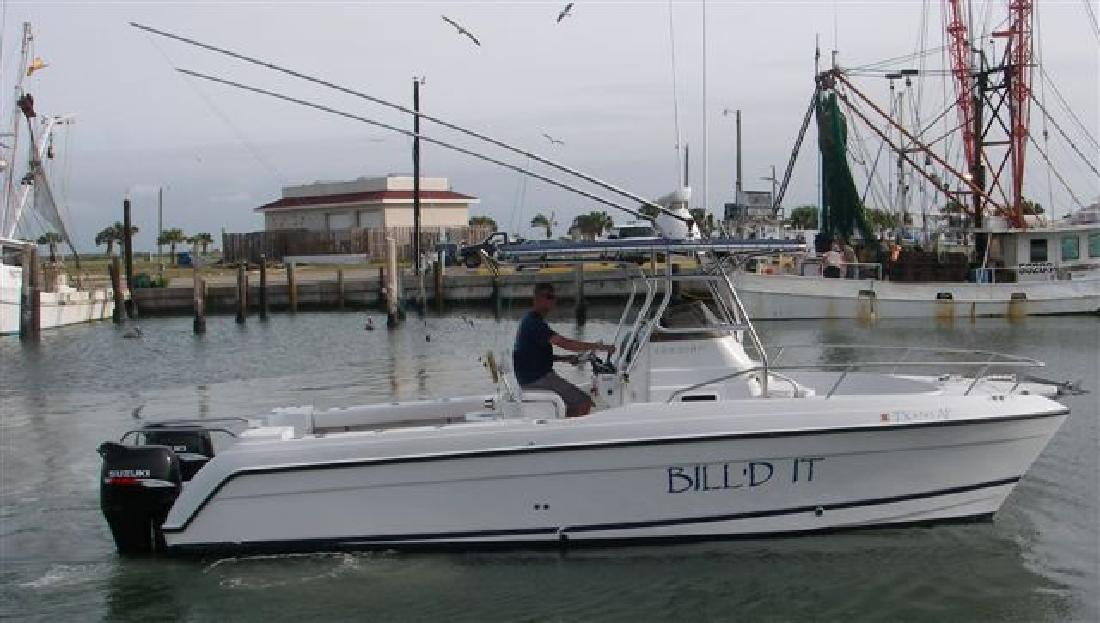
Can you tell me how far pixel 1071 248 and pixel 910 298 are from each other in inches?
227

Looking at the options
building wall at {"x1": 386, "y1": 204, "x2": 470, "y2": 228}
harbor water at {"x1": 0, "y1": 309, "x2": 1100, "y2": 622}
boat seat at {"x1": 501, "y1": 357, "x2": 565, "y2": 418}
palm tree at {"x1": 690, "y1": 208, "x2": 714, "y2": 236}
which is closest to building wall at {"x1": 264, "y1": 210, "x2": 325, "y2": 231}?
building wall at {"x1": 386, "y1": 204, "x2": 470, "y2": 228}

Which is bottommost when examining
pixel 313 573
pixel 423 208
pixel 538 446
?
pixel 313 573

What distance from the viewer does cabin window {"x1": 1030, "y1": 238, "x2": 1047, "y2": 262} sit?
126 feet

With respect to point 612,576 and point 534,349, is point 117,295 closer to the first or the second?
point 534,349

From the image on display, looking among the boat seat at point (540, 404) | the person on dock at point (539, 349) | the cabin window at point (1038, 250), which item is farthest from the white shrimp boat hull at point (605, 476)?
the cabin window at point (1038, 250)

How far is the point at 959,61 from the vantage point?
39.3 metres

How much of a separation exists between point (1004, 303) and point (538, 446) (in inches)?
1248

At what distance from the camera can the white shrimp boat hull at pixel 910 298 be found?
122ft

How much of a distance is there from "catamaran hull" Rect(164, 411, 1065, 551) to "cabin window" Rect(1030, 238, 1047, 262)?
3143 cm

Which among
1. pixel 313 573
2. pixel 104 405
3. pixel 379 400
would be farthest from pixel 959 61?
pixel 313 573

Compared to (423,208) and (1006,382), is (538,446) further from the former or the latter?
(423,208)

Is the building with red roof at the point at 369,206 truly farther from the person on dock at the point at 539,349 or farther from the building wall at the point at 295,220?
the person on dock at the point at 539,349

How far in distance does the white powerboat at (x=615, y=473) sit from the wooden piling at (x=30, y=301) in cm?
2910

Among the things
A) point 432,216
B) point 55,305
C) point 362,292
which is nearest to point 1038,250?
point 362,292
